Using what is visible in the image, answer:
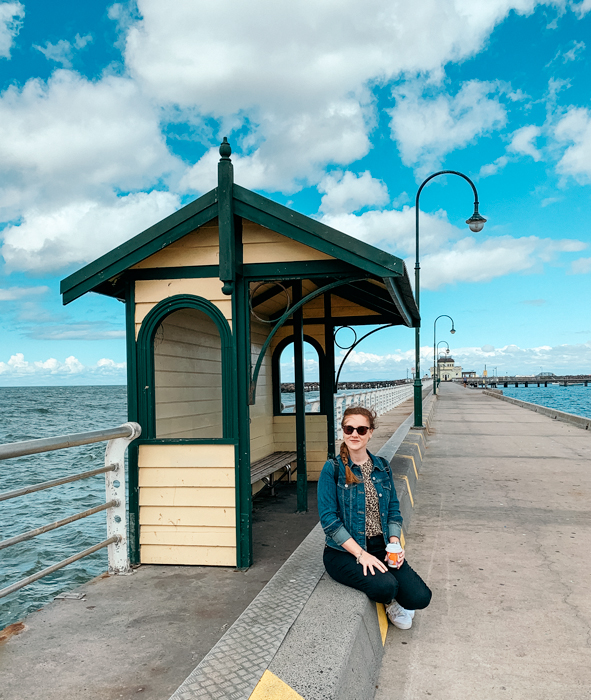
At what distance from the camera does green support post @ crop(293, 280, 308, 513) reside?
6953 millimetres

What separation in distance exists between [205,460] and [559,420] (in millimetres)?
19672

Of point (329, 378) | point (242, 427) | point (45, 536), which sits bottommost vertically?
point (45, 536)

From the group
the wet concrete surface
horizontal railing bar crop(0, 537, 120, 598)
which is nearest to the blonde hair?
the wet concrete surface

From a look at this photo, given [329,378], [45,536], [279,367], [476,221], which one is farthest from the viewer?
[476,221]

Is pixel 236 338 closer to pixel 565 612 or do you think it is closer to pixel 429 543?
pixel 429 543

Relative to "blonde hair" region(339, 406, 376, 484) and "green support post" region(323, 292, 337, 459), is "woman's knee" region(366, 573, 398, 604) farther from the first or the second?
"green support post" region(323, 292, 337, 459)

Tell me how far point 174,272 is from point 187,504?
213 centimetres

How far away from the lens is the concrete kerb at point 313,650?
249cm

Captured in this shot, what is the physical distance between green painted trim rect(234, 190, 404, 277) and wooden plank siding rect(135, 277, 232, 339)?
72 cm

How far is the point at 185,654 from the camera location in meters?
3.43

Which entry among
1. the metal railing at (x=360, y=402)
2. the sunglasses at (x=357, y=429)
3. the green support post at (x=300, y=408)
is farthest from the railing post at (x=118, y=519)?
the metal railing at (x=360, y=402)

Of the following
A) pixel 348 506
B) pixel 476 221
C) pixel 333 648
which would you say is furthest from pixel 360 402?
pixel 333 648

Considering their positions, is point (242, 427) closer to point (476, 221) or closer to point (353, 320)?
point (353, 320)

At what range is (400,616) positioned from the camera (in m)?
3.75
